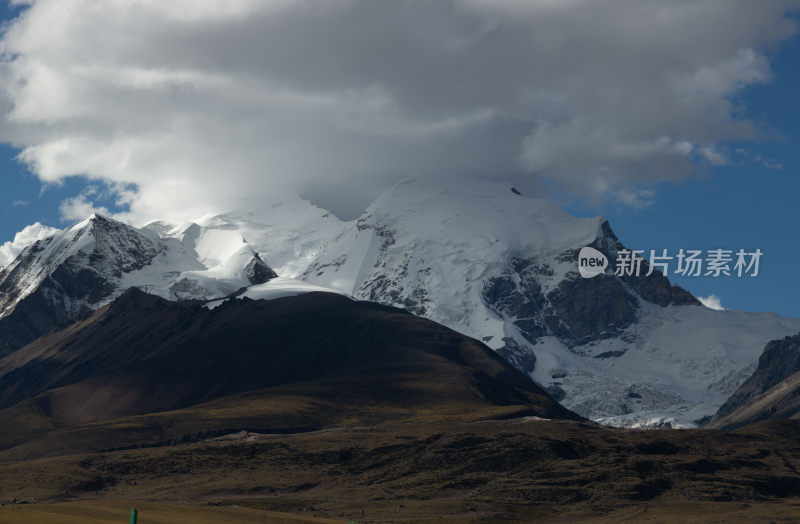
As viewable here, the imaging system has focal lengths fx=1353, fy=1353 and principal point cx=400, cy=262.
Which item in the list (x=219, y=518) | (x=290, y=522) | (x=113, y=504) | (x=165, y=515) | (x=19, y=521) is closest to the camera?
(x=19, y=521)

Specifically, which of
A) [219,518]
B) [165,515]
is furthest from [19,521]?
[219,518]

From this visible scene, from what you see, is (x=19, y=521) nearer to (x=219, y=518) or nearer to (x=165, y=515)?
(x=165, y=515)

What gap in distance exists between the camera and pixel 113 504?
181625 mm

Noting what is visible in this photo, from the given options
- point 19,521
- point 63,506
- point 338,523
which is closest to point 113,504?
point 63,506

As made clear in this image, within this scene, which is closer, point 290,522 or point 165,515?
point 165,515

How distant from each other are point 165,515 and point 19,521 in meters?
38.4

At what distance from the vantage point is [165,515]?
146 metres

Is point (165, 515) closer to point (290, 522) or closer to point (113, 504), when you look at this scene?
point (290, 522)

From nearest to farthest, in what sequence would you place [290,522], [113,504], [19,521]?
[19,521] < [290,522] < [113,504]

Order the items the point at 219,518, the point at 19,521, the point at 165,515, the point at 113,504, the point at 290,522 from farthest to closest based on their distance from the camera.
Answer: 1. the point at 113,504
2. the point at 290,522
3. the point at 219,518
4. the point at 165,515
5. the point at 19,521

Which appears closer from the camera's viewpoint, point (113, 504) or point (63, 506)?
point (63, 506)

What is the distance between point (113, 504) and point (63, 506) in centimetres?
2172

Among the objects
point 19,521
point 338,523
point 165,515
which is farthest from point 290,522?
point 19,521

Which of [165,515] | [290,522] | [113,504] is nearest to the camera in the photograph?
[165,515]
